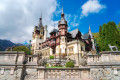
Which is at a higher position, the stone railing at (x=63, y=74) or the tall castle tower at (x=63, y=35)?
the tall castle tower at (x=63, y=35)

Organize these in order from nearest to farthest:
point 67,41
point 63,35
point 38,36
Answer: point 63,35 → point 67,41 → point 38,36

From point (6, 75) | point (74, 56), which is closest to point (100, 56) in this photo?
point (6, 75)

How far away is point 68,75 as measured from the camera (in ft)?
26.2

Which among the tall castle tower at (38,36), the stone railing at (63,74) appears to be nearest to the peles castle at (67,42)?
the stone railing at (63,74)

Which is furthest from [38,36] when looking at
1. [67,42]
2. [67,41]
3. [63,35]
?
[67,42]

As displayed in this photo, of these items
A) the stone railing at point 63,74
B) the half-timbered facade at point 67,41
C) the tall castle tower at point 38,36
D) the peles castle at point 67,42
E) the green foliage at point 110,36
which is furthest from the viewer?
the tall castle tower at point 38,36

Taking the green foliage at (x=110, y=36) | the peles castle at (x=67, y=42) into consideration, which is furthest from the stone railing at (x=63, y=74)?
the peles castle at (x=67, y=42)

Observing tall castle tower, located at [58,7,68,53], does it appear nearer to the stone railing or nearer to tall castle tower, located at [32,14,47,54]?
the stone railing

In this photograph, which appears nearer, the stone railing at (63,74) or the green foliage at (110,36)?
the stone railing at (63,74)

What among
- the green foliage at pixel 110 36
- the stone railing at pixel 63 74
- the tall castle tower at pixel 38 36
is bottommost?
the stone railing at pixel 63 74

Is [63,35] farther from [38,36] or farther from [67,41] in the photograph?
[38,36]

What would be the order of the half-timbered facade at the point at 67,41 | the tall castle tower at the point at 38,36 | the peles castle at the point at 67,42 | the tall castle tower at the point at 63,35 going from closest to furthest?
the peles castle at the point at 67,42
the half-timbered facade at the point at 67,41
the tall castle tower at the point at 63,35
the tall castle tower at the point at 38,36

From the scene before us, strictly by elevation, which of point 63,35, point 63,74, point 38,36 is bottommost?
point 63,74

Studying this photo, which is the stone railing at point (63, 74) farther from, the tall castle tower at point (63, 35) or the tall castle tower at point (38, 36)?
the tall castle tower at point (38, 36)
